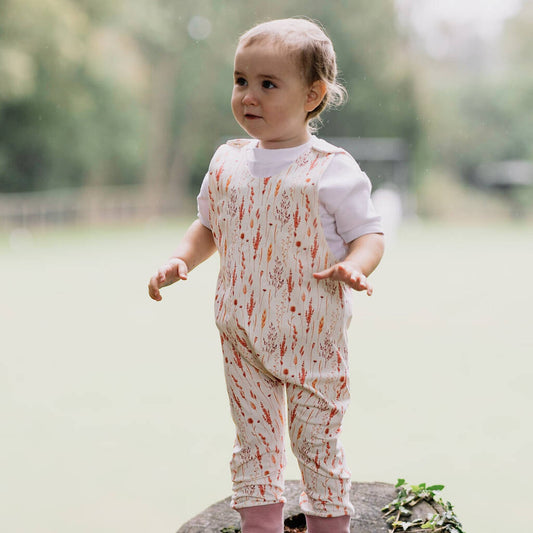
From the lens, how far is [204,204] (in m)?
1.32

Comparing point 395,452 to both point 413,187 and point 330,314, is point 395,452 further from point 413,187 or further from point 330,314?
point 413,187

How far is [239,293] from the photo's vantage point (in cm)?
122

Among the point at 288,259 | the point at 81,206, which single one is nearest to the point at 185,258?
the point at 288,259

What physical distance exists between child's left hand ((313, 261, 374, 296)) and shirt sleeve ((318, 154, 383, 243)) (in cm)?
8

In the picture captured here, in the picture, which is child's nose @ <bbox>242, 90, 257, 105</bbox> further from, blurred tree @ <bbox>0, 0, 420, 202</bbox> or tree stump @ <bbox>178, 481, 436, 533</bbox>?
blurred tree @ <bbox>0, 0, 420, 202</bbox>

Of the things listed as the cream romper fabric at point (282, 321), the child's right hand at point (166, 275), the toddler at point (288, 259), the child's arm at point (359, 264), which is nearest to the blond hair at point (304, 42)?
the toddler at point (288, 259)

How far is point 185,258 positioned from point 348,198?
29cm

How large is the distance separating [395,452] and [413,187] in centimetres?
1033

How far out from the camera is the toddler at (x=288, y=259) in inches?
46.4

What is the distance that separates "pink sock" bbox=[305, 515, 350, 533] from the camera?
1267mm

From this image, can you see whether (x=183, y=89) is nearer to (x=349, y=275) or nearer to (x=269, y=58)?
(x=269, y=58)

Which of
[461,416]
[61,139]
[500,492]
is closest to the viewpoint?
[500,492]

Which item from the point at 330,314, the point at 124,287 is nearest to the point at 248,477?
the point at 330,314

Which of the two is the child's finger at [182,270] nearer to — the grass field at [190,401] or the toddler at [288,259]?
the toddler at [288,259]
